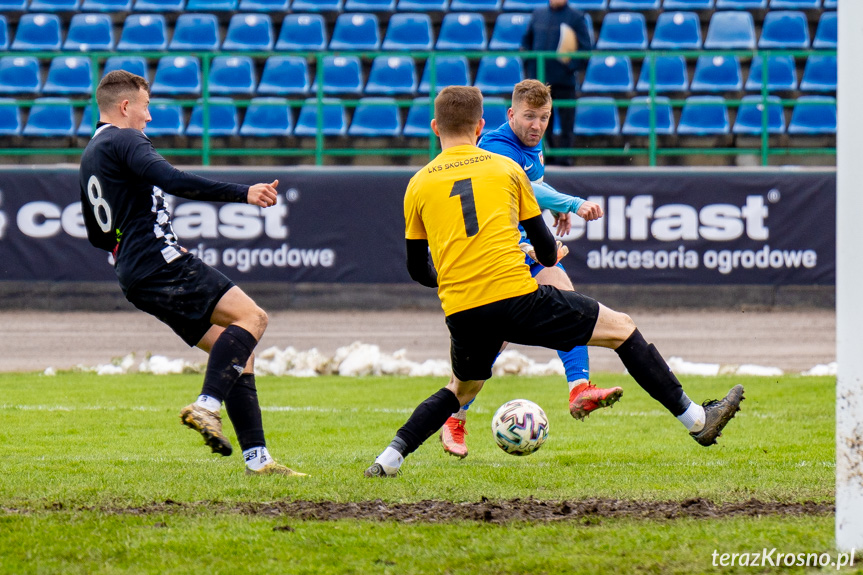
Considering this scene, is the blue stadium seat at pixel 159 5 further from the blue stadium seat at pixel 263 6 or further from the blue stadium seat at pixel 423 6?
the blue stadium seat at pixel 423 6

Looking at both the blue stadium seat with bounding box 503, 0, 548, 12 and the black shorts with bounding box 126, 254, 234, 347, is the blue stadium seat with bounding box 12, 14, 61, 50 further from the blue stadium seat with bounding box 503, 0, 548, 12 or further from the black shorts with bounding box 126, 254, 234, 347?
the black shorts with bounding box 126, 254, 234, 347

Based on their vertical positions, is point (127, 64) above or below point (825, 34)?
below

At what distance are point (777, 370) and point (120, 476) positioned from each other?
834cm

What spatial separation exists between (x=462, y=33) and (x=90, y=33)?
245 inches

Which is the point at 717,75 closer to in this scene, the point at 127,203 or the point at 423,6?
the point at 423,6

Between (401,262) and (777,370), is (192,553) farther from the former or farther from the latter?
(401,262)

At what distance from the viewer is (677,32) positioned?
→ 58.3ft

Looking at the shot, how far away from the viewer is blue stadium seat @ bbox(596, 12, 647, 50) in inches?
694

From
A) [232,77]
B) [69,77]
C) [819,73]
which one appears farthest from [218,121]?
[819,73]

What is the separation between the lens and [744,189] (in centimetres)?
1444

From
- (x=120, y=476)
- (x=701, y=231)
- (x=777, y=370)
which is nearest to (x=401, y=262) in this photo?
(x=701, y=231)

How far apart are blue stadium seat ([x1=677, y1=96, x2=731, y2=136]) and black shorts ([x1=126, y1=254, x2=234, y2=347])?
1209 centimetres

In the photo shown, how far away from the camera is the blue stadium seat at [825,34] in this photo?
17625mm

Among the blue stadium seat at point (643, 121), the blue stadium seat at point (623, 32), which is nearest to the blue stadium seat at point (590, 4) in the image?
the blue stadium seat at point (623, 32)
